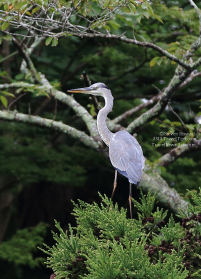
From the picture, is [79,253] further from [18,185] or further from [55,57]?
[18,185]

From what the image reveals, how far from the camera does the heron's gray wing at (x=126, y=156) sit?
3660 millimetres

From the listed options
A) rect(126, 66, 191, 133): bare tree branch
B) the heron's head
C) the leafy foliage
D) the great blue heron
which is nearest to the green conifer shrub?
the great blue heron

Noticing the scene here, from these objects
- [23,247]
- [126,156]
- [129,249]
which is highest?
[126,156]

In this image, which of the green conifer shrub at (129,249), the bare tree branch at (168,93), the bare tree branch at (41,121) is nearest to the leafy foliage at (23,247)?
the bare tree branch at (41,121)

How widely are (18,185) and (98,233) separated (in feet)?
19.2

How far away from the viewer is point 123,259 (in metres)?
2.50

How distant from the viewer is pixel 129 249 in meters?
2.59

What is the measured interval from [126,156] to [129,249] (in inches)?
48.4

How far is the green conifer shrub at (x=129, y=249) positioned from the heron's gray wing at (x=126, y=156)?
1.75ft

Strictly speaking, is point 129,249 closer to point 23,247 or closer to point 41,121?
point 41,121

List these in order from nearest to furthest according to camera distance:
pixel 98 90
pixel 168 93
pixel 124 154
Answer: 1. pixel 124 154
2. pixel 98 90
3. pixel 168 93

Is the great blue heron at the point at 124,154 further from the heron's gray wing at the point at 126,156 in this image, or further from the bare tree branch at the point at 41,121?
the bare tree branch at the point at 41,121

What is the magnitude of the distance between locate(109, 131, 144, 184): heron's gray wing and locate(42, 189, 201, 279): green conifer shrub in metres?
0.53

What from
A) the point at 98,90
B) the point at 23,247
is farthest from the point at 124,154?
the point at 23,247
